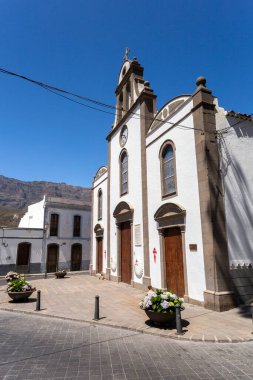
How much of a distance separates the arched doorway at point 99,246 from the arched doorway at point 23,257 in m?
9.91

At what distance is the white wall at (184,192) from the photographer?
930 cm

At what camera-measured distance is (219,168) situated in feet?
31.2

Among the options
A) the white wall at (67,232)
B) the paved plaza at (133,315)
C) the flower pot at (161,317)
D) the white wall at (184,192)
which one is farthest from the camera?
the white wall at (67,232)

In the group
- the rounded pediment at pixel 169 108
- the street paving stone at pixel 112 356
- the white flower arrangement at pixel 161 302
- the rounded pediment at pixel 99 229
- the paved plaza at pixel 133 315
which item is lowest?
the street paving stone at pixel 112 356

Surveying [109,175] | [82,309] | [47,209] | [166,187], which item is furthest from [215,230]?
[47,209]

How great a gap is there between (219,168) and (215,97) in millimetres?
3016

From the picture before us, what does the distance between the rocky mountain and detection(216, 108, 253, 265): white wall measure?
12344 cm

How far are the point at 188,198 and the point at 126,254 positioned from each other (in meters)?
6.70

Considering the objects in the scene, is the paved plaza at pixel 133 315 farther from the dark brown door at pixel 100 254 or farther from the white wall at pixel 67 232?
the white wall at pixel 67 232

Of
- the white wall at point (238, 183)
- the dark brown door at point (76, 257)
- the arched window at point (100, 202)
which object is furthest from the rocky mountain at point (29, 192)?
the white wall at point (238, 183)

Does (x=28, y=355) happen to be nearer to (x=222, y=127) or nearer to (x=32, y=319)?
(x=32, y=319)

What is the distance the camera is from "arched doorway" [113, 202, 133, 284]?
14695mm

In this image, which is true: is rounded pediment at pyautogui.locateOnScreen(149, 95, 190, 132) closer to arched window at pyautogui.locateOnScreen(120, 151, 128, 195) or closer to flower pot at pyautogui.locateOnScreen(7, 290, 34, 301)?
arched window at pyautogui.locateOnScreen(120, 151, 128, 195)

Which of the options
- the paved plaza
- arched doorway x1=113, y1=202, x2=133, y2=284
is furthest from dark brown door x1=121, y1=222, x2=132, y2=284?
the paved plaza
